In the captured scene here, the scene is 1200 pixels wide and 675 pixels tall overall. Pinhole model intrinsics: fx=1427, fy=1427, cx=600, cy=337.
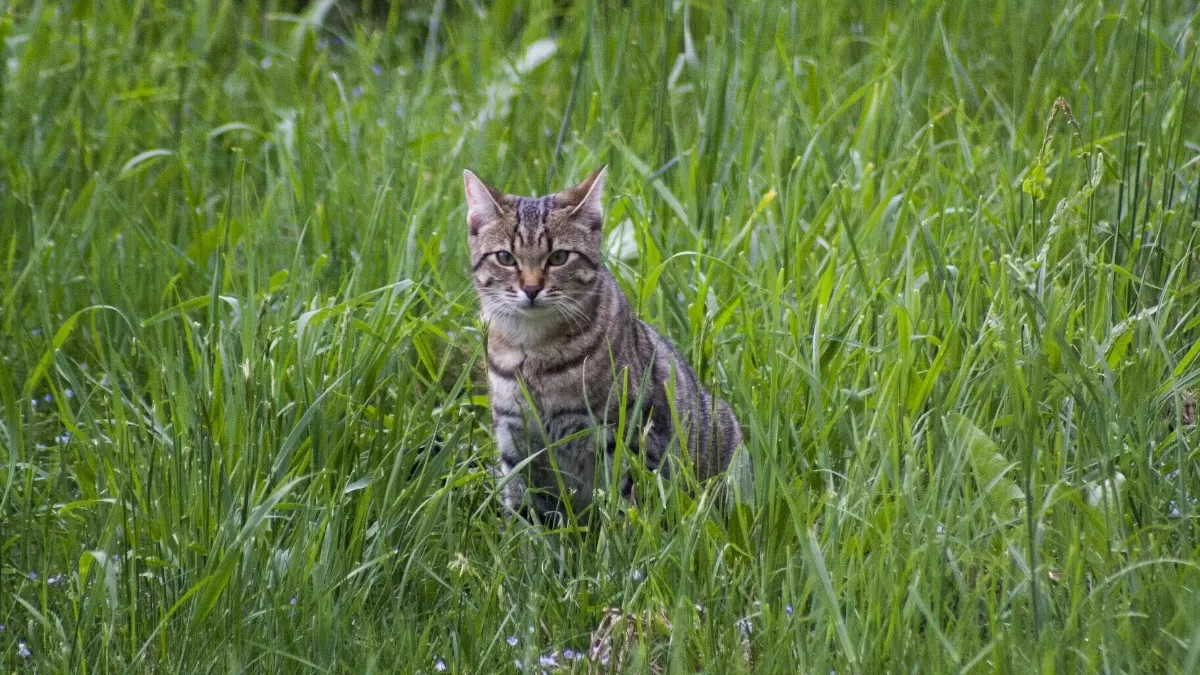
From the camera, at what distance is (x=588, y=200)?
364 cm

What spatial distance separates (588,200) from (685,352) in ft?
1.58

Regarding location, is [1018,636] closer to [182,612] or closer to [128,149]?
[182,612]

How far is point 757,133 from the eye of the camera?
4.41 m

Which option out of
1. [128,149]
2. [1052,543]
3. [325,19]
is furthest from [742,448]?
[325,19]

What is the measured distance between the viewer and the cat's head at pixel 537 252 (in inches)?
140

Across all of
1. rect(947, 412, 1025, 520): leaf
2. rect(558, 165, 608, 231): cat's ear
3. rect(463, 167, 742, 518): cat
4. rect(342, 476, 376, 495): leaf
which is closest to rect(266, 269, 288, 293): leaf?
rect(463, 167, 742, 518): cat

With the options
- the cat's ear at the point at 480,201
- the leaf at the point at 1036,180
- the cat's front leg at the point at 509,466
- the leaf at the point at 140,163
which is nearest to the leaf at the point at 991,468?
the leaf at the point at 1036,180

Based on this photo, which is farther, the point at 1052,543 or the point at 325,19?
the point at 325,19

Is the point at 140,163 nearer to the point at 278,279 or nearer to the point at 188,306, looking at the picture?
the point at 278,279

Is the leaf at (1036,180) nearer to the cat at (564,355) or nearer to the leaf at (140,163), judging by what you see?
the cat at (564,355)

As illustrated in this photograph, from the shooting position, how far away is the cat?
338 centimetres

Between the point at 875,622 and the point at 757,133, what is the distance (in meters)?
2.29

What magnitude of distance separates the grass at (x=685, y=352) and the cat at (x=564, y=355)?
0.12 m

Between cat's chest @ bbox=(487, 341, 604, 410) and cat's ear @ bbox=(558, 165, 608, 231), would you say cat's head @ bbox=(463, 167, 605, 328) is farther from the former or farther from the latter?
cat's chest @ bbox=(487, 341, 604, 410)
